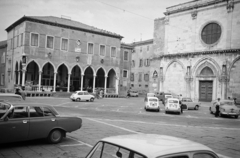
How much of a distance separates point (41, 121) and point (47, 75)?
31.3 metres

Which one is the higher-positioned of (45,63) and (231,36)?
(231,36)

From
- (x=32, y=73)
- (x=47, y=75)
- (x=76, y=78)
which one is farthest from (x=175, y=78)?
(x=32, y=73)

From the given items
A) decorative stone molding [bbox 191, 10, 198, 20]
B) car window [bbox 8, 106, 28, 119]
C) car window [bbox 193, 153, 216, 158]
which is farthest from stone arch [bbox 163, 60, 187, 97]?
car window [bbox 193, 153, 216, 158]

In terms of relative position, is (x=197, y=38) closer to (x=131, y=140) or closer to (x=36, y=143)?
(x=36, y=143)

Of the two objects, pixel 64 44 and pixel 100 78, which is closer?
pixel 64 44

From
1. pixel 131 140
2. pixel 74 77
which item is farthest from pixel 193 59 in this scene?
pixel 131 140

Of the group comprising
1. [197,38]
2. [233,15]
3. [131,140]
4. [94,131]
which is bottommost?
[94,131]

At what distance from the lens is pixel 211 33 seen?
36.5m

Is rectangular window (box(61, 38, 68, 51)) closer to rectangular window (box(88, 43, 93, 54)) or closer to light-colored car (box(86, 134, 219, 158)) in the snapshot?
rectangular window (box(88, 43, 93, 54))

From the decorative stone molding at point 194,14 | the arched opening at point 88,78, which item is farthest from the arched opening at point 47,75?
the decorative stone molding at point 194,14

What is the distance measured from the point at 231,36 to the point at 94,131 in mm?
29874

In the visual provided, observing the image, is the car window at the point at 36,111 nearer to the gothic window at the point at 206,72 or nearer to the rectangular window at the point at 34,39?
the rectangular window at the point at 34,39

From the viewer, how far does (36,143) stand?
8016mm

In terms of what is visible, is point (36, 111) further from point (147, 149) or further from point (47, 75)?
point (47, 75)
